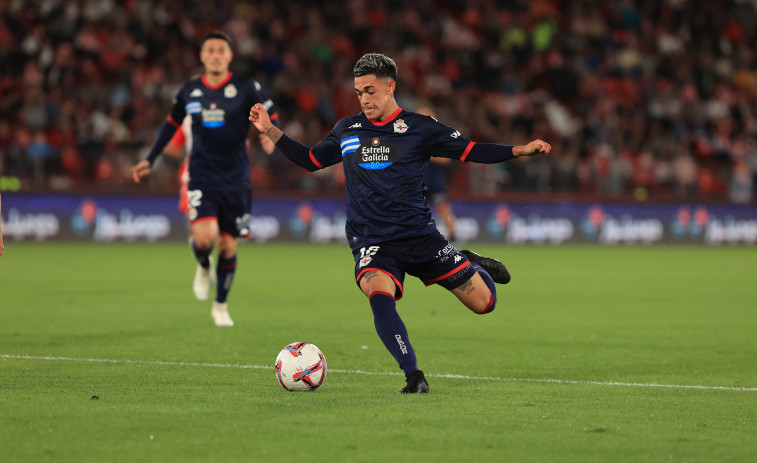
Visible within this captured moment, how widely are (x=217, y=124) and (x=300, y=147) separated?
3.42 m

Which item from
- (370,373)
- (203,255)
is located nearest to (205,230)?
(203,255)

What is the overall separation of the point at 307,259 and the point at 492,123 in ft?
25.7

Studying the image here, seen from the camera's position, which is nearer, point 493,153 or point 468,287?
point 493,153

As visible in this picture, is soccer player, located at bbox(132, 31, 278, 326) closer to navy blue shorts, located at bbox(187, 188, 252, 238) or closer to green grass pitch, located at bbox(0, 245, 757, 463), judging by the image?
navy blue shorts, located at bbox(187, 188, 252, 238)

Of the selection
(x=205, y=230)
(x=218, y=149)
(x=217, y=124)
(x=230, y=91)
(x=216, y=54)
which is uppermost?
(x=216, y=54)

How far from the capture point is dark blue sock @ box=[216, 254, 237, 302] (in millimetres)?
10961

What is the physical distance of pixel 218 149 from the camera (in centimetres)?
1080

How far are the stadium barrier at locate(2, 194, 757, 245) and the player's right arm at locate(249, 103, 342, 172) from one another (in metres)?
15.7

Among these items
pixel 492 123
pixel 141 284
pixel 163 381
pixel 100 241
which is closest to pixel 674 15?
pixel 492 123

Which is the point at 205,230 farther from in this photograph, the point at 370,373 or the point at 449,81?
the point at 449,81

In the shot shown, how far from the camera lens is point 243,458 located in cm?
508

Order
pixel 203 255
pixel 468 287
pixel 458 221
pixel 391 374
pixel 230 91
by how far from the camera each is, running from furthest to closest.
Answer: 1. pixel 458 221
2. pixel 203 255
3. pixel 230 91
4. pixel 391 374
5. pixel 468 287

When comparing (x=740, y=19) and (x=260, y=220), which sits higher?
(x=740, y=19)

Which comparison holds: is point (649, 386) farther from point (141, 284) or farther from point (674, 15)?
point (674, 15)
